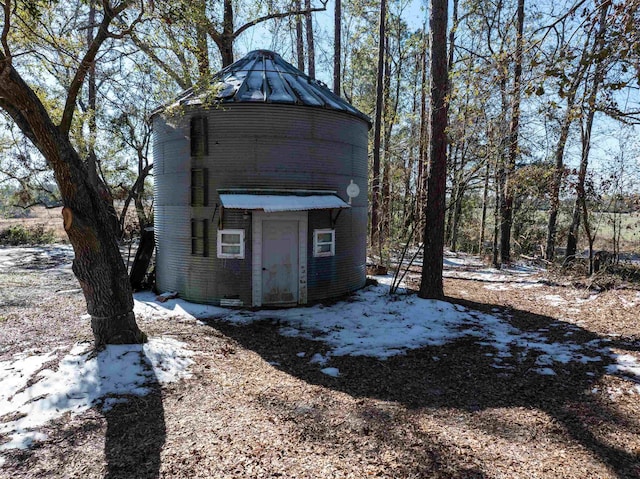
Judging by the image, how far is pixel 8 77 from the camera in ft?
14.7

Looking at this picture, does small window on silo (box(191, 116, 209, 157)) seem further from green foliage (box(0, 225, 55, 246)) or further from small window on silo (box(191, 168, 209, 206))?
green foliage (box(0, 225, 55, 246))

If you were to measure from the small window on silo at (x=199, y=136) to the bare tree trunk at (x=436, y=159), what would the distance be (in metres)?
4.80

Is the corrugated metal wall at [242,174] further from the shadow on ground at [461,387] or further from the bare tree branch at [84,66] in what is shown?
the bare tree branch at [84,66]

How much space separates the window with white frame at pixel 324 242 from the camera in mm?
8867

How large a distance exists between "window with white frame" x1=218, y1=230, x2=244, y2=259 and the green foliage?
16.7m

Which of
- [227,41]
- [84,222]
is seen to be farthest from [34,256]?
[84,222]

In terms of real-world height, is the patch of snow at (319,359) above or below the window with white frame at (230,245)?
below

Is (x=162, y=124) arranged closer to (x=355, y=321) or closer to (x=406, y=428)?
(x=355, y=321)

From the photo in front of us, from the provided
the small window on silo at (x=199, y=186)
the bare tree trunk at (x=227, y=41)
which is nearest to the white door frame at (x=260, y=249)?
the small window on silo at (x=199, y=186)

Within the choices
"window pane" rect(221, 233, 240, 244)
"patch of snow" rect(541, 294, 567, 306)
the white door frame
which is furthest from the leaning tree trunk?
"patch of snow" rect(541, 294, 567, 306)

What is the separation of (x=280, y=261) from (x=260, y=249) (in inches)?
20.6

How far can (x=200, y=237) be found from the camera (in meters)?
8.56

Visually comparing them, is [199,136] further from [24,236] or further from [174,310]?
[24,236]

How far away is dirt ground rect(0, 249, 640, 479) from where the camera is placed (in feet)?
10.9
